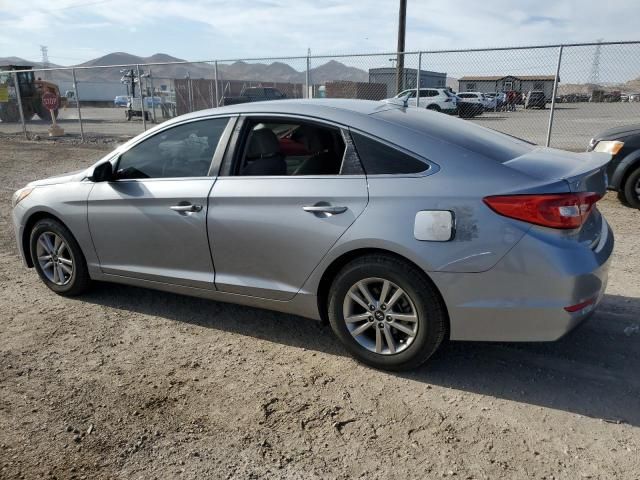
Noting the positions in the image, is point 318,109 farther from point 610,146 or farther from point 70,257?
point 610,146

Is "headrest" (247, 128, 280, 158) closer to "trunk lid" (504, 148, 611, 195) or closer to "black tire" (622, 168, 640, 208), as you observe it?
"trunk lid" (504, 148, 611, 195)

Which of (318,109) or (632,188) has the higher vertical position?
(318,109)

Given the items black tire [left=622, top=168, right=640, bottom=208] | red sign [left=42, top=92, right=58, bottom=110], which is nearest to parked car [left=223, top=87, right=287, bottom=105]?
red sign [left=42, top=92, right=58, bottom=110]

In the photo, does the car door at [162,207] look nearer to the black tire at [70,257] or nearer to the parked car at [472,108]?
the black tire at [70,257]

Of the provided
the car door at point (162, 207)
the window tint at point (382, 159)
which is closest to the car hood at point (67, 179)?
the car door at point (162, 207)

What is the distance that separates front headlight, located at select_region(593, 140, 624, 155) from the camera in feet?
23.2

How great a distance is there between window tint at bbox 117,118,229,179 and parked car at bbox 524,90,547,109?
11982 mm

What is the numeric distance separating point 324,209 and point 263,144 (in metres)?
0.81

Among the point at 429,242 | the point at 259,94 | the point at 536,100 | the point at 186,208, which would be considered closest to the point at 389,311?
the point at 429,242

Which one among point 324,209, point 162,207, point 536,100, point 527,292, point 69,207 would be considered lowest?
point 527,292

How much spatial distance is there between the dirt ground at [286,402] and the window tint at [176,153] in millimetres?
1147

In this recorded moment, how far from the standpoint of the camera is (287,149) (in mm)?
3773

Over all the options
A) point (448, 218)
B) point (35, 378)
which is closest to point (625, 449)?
point (448, 218)

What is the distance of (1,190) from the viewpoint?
957 centimetres
